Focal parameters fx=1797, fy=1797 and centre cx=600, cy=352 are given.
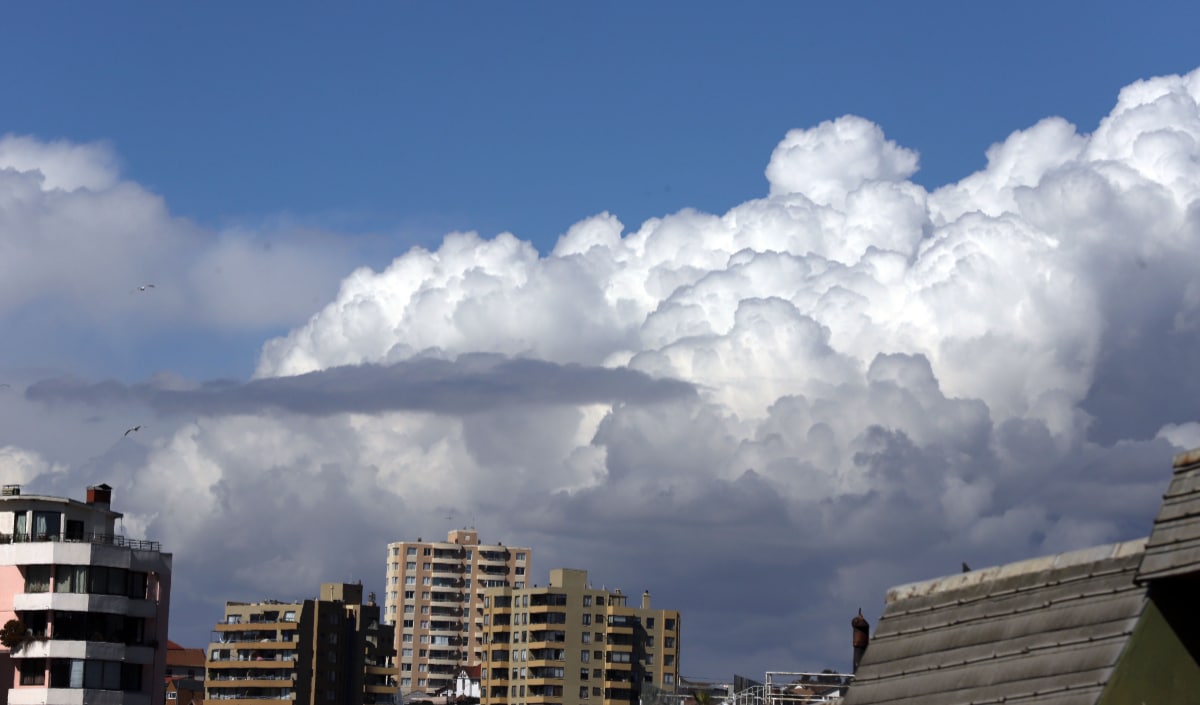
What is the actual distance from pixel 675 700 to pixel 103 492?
62650 millimetres

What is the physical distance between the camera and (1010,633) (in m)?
29.7

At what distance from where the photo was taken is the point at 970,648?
30594 millimetres

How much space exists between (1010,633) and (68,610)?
3345 inches

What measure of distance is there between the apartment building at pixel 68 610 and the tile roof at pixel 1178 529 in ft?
289

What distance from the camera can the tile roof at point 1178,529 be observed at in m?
26.2

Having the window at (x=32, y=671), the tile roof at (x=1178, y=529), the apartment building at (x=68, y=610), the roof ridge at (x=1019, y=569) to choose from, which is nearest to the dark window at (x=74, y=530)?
the apartment building at (x=68, y=610)

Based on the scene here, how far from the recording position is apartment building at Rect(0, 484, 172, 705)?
10438cm

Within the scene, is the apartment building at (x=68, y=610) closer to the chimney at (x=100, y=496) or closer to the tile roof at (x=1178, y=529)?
the chimney at (x=100, y=496)

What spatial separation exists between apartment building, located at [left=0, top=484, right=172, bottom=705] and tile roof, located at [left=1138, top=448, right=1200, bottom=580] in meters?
88.0

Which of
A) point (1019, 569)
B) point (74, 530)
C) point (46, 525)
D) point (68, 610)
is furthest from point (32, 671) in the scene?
point (1019, 569)

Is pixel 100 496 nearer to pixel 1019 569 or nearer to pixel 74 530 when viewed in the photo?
pixel 74 530

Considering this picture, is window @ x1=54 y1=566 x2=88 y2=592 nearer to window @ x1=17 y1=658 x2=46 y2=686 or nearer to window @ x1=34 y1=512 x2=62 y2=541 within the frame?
window @ x1=34 y1=512 x2=62 y2=541

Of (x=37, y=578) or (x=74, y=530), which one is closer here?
(x=37, y=578)

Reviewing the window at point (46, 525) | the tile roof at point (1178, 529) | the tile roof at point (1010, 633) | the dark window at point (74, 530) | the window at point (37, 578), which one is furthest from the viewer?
the dark window at point (74, 530)
